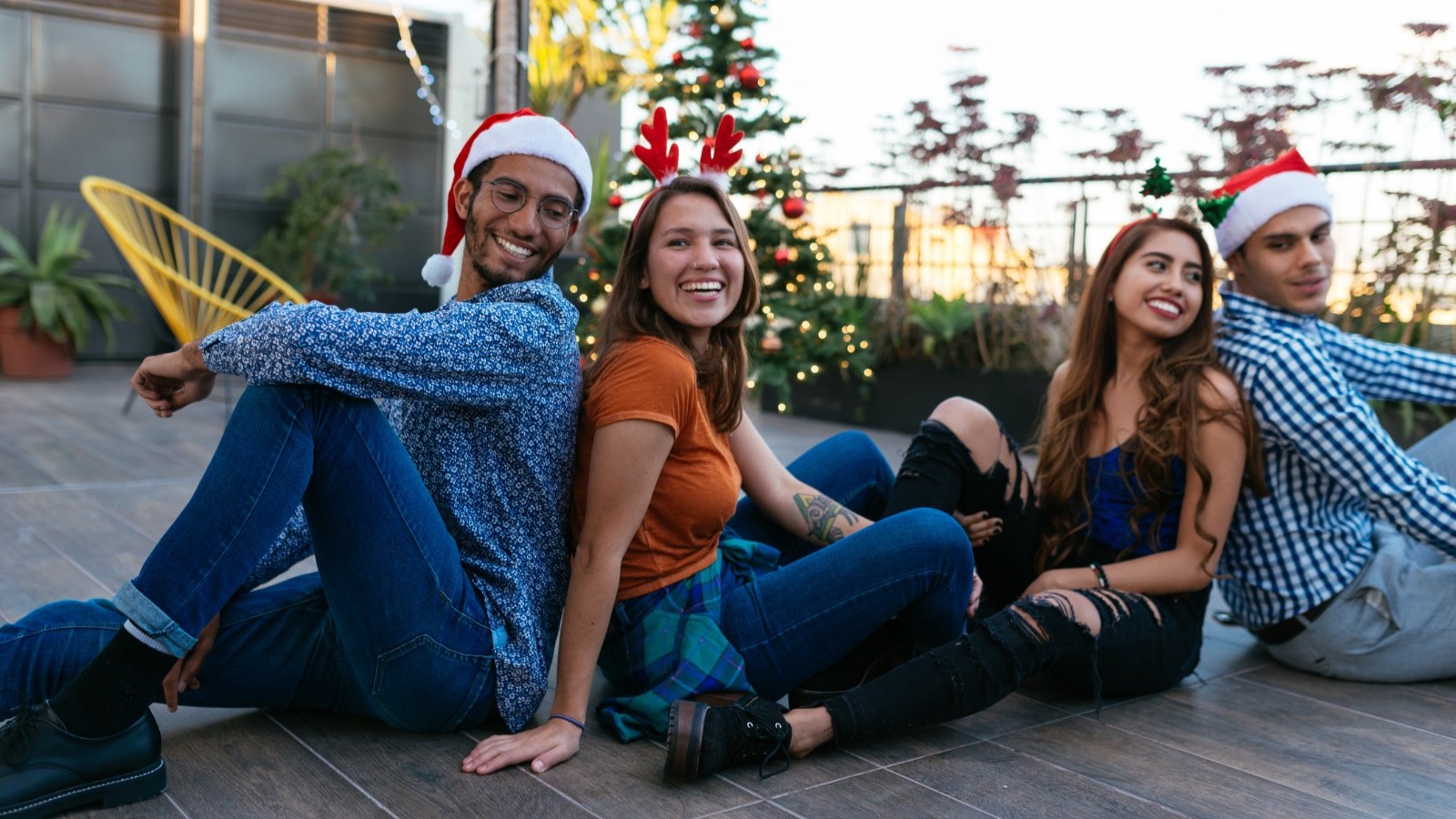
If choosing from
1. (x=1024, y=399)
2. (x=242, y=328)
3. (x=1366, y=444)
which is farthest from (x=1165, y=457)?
(x=1024, y=399)

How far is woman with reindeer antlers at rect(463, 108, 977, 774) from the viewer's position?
167cm

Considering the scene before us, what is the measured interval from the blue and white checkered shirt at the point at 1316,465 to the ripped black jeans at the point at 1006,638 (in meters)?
0.20

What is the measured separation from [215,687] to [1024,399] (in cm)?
462

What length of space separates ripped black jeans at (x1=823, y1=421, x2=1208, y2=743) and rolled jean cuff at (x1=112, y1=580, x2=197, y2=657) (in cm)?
91

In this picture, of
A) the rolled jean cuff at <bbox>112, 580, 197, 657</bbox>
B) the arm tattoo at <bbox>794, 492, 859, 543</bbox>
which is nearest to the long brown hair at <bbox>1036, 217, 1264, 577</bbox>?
the arm tattoo at <bbox>794, 492, 859, 543</bbox>

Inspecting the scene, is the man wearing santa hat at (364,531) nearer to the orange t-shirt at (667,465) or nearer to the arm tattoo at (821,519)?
the orange t-shirt at (667,465)

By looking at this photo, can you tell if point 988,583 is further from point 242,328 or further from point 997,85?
point 997,85

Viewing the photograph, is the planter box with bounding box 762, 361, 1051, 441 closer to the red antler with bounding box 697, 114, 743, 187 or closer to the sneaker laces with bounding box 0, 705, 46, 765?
the red antler with bounding box 697, 114, 743, 187

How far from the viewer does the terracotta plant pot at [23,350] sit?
22.0ft

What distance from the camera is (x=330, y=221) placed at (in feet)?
24.9

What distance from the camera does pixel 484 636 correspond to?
1679mm

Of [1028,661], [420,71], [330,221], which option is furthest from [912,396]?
[1028,661]

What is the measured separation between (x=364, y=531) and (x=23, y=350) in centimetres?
624

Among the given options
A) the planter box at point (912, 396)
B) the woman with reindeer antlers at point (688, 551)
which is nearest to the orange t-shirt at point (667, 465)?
the woman with reindeer antlers at point (688, 551)
